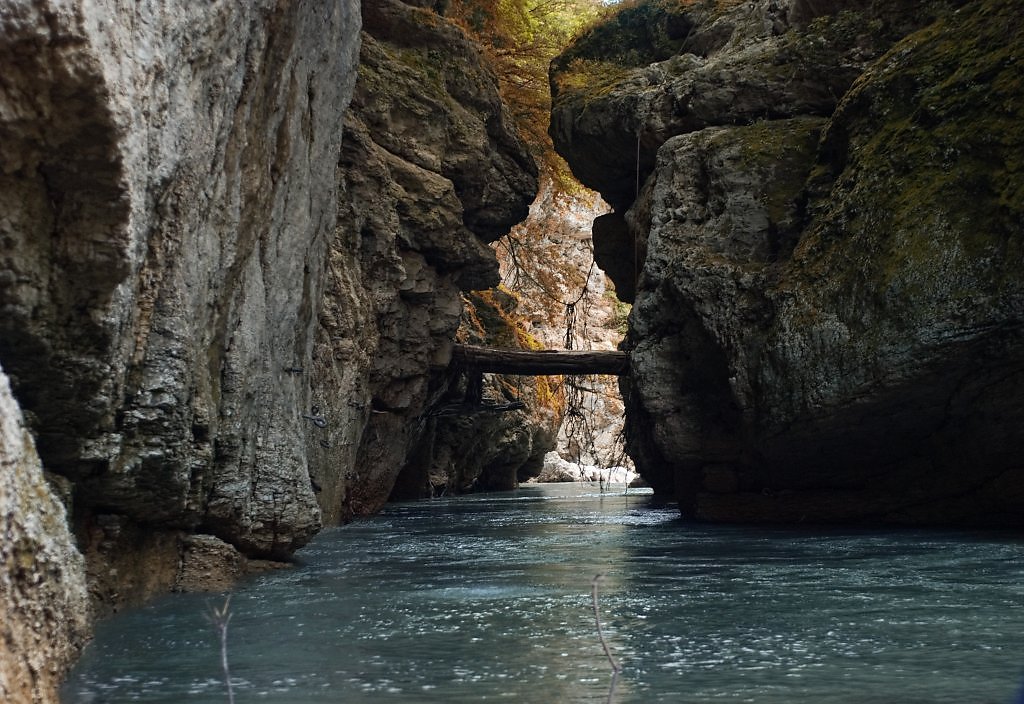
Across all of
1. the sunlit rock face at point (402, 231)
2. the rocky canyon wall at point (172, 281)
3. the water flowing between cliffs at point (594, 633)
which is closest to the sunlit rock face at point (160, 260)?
the rocky canyon wall at point (172, 281)

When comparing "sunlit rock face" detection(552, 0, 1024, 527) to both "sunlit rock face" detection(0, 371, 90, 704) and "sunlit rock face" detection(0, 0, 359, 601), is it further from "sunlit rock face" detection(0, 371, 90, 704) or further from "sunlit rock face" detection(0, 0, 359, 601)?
"sunlit rock face" detection(0, 371, 90, 704)

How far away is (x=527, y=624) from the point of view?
5.14m

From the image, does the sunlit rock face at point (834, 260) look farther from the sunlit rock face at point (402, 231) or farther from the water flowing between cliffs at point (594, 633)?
the sunlit rock face at point (402, 231)

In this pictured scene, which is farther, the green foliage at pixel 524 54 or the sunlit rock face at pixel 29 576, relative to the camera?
the green foliage at pixel 524 54

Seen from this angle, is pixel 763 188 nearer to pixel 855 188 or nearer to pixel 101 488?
pixel 855 188

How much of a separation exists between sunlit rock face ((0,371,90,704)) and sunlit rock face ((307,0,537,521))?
7717 millimetres

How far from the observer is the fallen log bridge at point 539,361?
18547 mm

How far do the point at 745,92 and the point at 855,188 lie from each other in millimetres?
3400

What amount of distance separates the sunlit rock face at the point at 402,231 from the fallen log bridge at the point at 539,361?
75 cm

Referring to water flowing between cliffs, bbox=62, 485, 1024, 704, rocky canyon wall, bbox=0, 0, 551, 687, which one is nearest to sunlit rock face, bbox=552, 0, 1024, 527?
water flowing between cliffs, bbox=62, 485, 1024, 704

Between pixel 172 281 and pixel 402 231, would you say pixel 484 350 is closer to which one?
pixel 402 231

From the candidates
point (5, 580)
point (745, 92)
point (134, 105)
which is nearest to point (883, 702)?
point (5, 580)

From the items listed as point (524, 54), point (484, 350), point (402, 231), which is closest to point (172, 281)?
point (402, 231)

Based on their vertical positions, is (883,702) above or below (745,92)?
below
